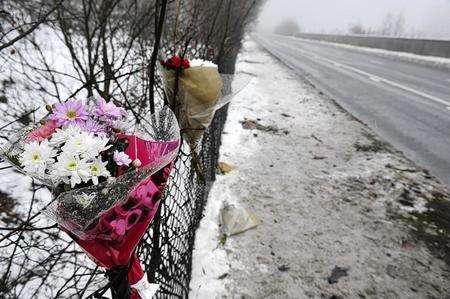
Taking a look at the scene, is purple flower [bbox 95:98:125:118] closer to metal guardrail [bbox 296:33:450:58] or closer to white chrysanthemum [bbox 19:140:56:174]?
white chrysanthemum [bbox 19:140:56:174]

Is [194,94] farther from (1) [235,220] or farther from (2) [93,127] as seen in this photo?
(1) [235,220]

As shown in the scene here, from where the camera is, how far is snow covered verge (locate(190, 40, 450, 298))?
2807 mm

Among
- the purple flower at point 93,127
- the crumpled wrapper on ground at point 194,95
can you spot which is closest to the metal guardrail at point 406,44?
the crumpled wrapper on ground at point 194,95

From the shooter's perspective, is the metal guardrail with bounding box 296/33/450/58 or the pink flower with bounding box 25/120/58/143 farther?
the metal guardrail with bounding box 296/33/450/58

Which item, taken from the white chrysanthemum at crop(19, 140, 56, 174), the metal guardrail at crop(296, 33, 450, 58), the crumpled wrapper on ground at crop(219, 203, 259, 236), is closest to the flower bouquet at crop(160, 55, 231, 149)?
the white chrysanthemum at crop(19, 140, 56, 174)

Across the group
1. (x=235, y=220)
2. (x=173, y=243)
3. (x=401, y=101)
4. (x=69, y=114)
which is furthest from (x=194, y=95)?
(x=401, y=101)

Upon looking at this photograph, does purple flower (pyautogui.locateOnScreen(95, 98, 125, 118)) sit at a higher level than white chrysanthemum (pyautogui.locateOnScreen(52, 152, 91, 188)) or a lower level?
higher

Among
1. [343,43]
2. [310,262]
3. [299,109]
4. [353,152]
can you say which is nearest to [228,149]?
[353,152]

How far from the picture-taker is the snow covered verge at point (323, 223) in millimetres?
2807

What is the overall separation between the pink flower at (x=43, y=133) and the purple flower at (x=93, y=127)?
3.1 inches

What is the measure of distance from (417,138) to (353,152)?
6.27ft

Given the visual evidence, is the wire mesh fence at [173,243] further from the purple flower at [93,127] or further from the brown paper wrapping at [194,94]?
the purple flower at [93,127]

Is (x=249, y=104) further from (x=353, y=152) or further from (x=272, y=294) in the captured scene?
(x=272, y=294)

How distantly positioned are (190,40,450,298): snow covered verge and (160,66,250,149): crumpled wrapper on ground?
1.27 metres
